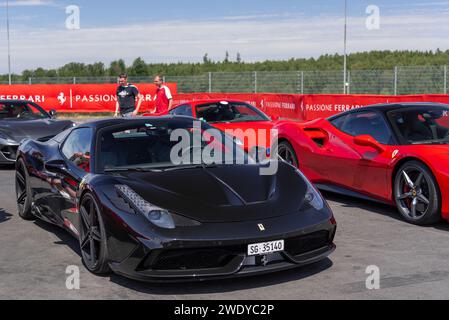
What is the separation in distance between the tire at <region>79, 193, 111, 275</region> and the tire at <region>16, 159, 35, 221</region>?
2.06m

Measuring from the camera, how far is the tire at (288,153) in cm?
870

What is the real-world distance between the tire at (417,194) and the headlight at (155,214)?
2.92 meters

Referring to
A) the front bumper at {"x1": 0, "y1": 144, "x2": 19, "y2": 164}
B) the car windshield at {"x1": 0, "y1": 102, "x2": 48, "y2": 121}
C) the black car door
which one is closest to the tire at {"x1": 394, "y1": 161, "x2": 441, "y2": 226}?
the black car door

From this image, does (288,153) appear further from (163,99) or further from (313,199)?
(163,99)

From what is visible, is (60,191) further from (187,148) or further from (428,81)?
(428,81)

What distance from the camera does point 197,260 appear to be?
14.4 ft

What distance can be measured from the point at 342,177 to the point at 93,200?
366 cm

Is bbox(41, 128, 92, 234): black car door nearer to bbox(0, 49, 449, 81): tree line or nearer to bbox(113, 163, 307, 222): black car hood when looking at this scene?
bbox(113, 163, 307, 222): black car hood

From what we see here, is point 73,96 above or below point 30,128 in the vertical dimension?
above

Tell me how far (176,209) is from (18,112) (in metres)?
8.99

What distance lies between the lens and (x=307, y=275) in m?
4.86

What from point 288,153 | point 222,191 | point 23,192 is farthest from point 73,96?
point 222,191

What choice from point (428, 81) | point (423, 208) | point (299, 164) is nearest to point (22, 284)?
point (423, 208)

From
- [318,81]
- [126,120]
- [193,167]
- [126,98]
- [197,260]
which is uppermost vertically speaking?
[318,81]
